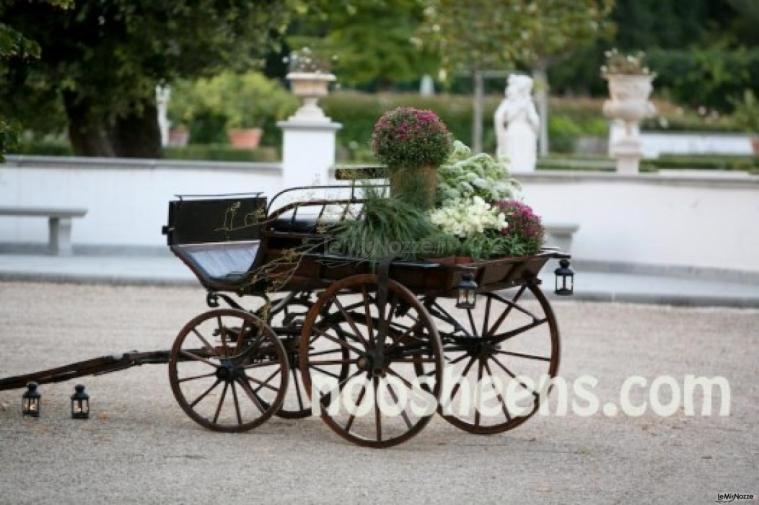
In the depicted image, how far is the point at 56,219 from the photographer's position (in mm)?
18328

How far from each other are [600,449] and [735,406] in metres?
1.79

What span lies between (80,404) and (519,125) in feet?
45.3

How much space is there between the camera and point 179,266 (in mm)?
17453

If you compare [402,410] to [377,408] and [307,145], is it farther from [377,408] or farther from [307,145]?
[307,145]

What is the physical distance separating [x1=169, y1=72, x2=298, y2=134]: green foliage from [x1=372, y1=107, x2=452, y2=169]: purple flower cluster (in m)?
31.3

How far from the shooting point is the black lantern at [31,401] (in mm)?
8766

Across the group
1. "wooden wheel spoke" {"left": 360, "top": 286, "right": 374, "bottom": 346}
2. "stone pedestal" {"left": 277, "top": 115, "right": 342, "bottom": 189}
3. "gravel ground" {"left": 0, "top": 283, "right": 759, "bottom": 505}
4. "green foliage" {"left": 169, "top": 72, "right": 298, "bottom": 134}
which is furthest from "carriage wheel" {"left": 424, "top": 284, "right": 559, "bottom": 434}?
"green foliage" {"left": 169, "top": 72, "right": 298, "bottom": 134}

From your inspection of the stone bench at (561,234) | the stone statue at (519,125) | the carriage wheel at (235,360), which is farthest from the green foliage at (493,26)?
the carriage wheel at (235,360)

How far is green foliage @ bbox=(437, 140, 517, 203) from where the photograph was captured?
8.41 metres

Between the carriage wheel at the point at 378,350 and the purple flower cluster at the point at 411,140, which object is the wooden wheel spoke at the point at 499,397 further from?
the purple flower cluster at the point at 411,140

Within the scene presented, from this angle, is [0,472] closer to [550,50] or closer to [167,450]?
[167,450]

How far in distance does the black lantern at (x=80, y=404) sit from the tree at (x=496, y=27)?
28.7 meters

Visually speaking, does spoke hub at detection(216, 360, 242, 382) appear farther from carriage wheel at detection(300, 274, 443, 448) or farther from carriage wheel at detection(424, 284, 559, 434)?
carriage wheel at detection(424, 284, 559, 434)

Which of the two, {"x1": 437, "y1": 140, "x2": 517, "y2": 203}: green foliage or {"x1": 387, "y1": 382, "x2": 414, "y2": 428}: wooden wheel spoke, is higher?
{"x1": 437, "y1": 140, "x2": 517, "y2": 203}: green foliage
